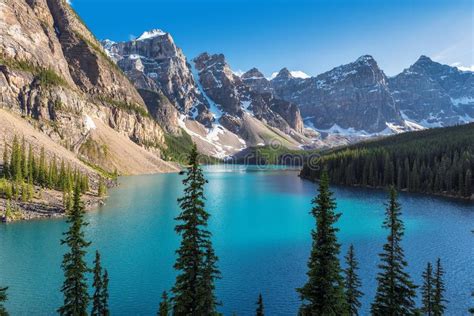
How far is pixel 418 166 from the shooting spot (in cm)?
14138

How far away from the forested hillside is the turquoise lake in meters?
29.8

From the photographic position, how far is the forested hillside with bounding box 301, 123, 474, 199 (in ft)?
408

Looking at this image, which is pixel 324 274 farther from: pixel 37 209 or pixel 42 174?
pixel 42 174

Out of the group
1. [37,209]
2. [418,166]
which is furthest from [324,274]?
[418,166]

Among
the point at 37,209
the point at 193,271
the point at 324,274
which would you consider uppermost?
the point at 193,271

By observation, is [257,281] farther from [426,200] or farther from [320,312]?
[426,200]

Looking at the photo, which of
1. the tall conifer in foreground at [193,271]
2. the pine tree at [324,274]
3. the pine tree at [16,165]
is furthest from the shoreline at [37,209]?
the pine tree at [324,274]

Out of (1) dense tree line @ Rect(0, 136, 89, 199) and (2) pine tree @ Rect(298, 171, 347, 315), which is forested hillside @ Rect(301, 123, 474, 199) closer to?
(1) dense tree line @ Rect(0, 136, 89, 199)

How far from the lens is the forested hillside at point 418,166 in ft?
408

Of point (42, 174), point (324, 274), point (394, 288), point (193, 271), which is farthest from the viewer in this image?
point (42, 174)

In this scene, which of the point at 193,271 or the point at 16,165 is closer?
the point at 193,271

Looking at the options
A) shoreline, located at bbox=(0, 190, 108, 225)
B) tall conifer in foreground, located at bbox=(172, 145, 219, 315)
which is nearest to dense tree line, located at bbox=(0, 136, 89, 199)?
shoreline, located at bbox=(0, 190, 108, 225)

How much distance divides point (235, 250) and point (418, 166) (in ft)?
369

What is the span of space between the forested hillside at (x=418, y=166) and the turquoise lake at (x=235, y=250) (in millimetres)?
Result: 29840
